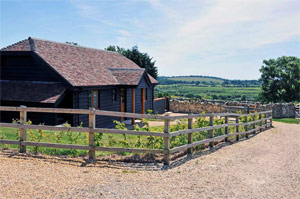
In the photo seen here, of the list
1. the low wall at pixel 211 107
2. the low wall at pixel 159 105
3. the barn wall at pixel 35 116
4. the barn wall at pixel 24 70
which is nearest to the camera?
the barn wall at pixel 35 116

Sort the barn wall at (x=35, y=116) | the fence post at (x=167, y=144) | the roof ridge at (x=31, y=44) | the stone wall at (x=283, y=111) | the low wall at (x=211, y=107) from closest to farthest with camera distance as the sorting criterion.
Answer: the fence post at (x=167, y=144) < the barn wall at (x=35, y=116) < the roof ridge at (x=31, y=44) < the stone wall at (x=283, y=111) < the low wall at (x=211, y=107)

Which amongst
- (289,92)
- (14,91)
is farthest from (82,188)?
(289,92)

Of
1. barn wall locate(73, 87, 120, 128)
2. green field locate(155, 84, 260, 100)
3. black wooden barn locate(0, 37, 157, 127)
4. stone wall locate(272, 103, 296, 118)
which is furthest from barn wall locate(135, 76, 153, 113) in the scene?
green field locate(155, 84, 260, 100)

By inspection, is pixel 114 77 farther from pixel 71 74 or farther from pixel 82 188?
pixel 82 188

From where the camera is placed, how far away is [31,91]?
17406 millimetres

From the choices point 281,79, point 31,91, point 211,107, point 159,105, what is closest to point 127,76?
point 31,91

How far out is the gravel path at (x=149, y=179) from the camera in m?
6.42

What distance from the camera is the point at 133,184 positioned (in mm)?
6973

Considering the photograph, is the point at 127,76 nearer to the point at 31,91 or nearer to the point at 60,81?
the point at 60,81

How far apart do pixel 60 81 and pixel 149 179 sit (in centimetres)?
1163

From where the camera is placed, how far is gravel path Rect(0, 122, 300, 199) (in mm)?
6422

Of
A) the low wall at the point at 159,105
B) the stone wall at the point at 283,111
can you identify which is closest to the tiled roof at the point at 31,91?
the low wall at the point at 159,105

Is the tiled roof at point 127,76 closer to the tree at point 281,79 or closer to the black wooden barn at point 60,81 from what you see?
the black wooden barn at point 60,81

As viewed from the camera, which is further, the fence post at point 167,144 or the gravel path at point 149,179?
the fence post at point 167,144
